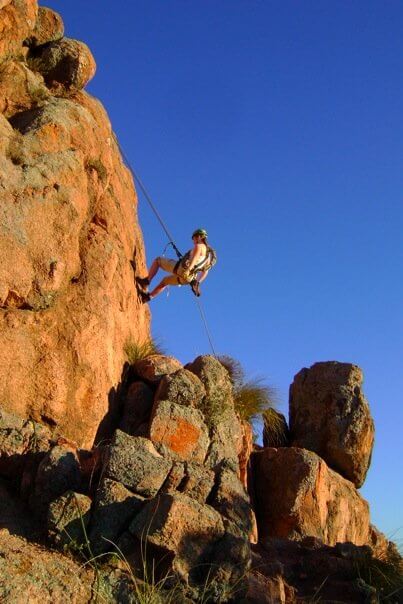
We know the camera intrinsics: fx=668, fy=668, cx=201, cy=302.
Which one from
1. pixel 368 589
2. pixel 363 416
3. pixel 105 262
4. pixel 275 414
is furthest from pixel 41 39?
pixel 368 589

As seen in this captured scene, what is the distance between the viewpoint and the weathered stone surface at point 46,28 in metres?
15.7

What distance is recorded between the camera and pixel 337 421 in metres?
16.4

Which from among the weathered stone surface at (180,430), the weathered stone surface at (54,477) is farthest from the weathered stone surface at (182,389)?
the weathered stone surface at (54,477)

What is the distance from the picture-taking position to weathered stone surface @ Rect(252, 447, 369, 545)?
44.8ft

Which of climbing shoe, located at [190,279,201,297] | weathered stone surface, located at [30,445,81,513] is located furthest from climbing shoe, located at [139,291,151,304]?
weathered stone surface, located at [30,445,81,513]

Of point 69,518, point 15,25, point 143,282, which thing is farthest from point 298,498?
point 15,25

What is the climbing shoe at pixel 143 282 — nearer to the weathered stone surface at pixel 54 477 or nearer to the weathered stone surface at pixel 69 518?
the weathered stone surface at pixel 54 477

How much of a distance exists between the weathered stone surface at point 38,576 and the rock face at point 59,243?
10.4ft

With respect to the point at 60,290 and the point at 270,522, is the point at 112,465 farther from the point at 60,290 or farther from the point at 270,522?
the point at 270,522

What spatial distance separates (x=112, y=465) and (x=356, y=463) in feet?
31.2

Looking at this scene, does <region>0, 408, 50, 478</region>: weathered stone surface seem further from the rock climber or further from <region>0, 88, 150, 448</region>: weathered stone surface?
the rock climber

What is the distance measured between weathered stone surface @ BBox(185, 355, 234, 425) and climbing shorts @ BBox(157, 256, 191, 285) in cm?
224

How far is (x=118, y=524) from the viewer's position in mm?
7980

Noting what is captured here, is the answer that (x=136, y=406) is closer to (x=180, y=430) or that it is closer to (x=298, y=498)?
(x=180, y=430)
